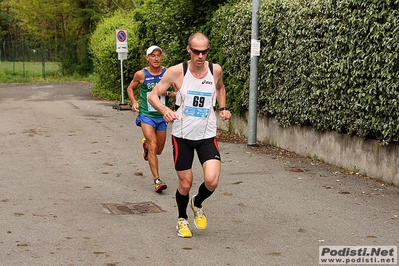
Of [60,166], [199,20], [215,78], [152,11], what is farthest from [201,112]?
[152,11]

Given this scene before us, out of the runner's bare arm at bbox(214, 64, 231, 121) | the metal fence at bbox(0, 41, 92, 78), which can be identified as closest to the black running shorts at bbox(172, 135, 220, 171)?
the runner's bare arm at bbox(214, 64, 231, 121)

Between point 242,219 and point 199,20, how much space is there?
1086cm

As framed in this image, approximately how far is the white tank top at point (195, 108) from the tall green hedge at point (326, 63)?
129 inches

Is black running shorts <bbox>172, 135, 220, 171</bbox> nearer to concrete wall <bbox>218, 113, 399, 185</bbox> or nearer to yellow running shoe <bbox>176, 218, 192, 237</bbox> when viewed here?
yellow running shoe <bbox>176, 218, 192, 237</bbox>

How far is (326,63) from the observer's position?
35.6 feet

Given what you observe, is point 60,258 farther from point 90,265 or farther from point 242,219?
point 242,219

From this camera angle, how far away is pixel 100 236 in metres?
6.84

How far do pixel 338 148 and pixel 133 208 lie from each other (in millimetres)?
4149

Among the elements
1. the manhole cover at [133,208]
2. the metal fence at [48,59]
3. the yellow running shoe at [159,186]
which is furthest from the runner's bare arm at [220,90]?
the metal fence at [48,59]

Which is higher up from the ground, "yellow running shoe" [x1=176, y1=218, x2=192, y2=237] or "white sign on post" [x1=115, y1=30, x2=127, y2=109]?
"white sign on post" [x1=115, y1=30, x2=127, y2=109]

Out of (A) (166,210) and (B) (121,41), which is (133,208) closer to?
(A) (166,210)

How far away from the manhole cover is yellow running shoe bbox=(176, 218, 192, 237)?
1185mm

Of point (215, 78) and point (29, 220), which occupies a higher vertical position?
point (215, 78)

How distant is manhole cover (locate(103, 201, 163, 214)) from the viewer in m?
8.08
